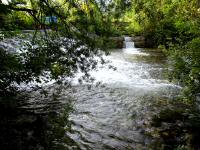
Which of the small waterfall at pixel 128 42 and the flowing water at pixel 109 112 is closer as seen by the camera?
the flowing water at pixel 109 112

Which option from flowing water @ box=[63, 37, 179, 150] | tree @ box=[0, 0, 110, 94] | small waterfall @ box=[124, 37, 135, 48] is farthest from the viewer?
small waterfall @ box=[124, 37, 135, 48]

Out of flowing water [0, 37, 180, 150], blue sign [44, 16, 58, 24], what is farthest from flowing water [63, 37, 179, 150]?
blue sign [44, 16, 58, 24]

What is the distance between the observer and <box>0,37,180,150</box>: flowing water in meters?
5.94

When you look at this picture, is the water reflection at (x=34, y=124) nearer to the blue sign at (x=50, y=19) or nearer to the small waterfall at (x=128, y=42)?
the blue sign at (x=50, y=19)

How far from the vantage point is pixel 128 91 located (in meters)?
10.1

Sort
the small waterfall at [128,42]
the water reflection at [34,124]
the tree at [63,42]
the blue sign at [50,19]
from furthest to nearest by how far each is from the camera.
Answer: the small waterfall at [128,42], the blue sign at [50,19], the tree at [63,42], the water reflection at [34,124]

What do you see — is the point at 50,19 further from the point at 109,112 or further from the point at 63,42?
the point at 109,112

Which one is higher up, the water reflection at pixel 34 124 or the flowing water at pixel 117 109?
the water reflection at pixel 34 124

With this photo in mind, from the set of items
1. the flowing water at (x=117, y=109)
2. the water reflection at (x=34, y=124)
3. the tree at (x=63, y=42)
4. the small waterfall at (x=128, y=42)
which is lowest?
the flowing water at (x=117, y=109)

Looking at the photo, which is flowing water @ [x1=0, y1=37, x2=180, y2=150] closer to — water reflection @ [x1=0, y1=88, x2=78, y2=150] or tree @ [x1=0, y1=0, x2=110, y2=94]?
water reflection @ [x1=0, y1=88, x2=78, y2=150]

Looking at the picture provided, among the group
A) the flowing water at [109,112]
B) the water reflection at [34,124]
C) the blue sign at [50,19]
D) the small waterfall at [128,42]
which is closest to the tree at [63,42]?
the blue sign at [50,19]

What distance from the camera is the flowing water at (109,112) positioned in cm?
594

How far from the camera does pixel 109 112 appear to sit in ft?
25.9

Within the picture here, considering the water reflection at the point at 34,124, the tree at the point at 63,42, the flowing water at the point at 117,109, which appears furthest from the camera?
the tree at the point at 63,42
